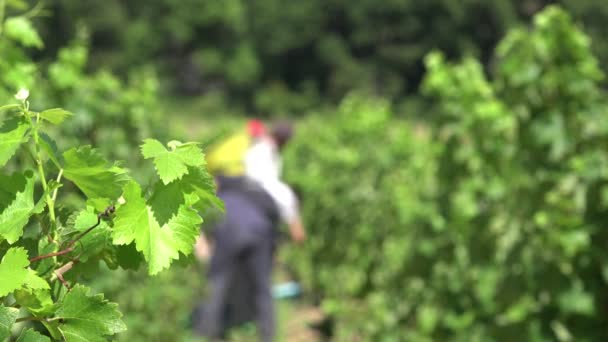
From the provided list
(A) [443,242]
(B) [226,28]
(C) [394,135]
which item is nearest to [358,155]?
(C) [394,135]

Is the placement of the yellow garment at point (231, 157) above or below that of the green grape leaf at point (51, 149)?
above

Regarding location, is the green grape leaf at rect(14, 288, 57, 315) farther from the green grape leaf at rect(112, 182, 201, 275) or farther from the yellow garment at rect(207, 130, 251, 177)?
the yellow garment at rect(207, 130, 251, 177)

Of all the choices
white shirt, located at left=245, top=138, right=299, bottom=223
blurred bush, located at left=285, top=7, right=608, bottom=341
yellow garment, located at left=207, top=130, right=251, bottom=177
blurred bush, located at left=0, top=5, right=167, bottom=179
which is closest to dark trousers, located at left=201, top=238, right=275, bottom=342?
white shirt, located at left=245, top=138, right=299, bottom=223

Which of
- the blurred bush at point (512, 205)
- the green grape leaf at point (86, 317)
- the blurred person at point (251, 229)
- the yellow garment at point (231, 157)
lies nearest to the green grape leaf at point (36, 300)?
the green grape leaf at point (86, 317)

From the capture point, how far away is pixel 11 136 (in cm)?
105

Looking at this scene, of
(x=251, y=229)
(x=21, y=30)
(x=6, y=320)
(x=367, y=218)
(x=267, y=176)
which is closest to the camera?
(x=6, y=320)

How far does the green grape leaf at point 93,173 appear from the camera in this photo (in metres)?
1.07

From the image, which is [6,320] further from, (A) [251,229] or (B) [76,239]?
(A) [251,229]

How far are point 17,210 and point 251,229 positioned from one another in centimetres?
562

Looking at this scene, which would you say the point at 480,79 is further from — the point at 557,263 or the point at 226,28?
the point at 226,28

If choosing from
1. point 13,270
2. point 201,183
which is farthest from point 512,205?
point 13,270

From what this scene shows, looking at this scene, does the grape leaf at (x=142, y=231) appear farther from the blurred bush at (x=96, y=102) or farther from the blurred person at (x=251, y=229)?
the blurred person at (x=251, y=229)

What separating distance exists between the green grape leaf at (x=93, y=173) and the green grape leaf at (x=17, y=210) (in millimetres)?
57

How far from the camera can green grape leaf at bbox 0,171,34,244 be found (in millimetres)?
1062
